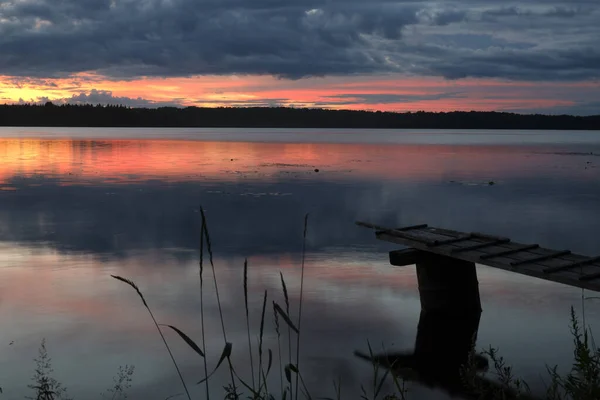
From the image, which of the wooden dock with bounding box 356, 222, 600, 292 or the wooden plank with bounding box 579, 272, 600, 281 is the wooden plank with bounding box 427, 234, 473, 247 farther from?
the wooden plank with bounding box 579, 272, 600, 281

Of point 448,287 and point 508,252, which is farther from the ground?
point 508,252

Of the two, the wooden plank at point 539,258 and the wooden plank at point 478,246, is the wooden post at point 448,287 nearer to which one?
the wooden plank at point 478,246

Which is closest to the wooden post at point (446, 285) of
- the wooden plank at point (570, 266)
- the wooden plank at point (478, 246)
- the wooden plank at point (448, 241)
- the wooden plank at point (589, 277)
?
the wooden plank at point (448, 241)

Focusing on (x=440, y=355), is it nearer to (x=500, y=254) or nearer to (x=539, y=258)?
(x=500, y=254)

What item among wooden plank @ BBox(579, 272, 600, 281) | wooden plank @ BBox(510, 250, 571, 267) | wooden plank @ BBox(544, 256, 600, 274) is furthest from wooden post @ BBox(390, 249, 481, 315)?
wooden plank @ BBox(579, 272, 600, 281)

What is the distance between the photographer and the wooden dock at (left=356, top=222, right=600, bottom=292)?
9492 millimetres

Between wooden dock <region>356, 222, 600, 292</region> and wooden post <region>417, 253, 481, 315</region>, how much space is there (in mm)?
307

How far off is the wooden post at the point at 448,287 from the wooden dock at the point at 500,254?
0.31m

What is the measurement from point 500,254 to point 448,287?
198 centimetres

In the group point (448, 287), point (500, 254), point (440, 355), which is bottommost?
point (440, 355)

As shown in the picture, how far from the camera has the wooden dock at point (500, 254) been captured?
31.1 feet

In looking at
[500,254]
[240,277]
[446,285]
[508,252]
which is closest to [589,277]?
[500,254]

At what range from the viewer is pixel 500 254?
35.3ft

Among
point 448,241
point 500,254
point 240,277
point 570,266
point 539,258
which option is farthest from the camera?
point 240,277
